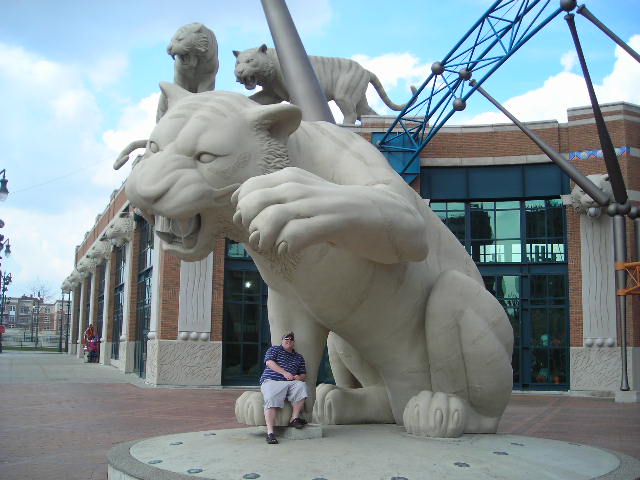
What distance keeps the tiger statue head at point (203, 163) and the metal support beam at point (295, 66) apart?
144cm

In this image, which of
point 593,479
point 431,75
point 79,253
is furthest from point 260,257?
point 79,253

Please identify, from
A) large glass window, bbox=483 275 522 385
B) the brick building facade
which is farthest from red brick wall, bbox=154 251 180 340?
large glass window, bbox=483 275 522 385

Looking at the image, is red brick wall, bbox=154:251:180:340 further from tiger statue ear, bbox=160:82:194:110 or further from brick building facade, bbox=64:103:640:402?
tiger statue ear, bbox=160:82:194:110

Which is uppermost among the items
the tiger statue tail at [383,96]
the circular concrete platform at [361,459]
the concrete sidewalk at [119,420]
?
the tiger statue tail at [383,96]

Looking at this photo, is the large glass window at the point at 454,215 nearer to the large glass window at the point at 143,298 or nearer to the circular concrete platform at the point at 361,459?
the large glass window at the point at 143,298

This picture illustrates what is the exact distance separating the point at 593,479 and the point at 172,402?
839cm

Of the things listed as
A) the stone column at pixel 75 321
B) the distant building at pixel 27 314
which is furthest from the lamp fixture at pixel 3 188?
the distant building at pixel 27 314

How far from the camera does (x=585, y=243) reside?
46.5 feet

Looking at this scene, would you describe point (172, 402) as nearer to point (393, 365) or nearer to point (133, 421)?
point (133, 421)

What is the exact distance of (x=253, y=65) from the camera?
10.4 m

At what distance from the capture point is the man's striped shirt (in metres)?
3.49

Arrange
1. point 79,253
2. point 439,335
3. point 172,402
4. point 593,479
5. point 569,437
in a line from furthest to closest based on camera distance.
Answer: point 79,253 → point 172,402 → point 569,437 → point 439,335 → point 593,479

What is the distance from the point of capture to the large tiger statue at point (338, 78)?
10.5m

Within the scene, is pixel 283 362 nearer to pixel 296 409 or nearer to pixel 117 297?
pixel 296 409
